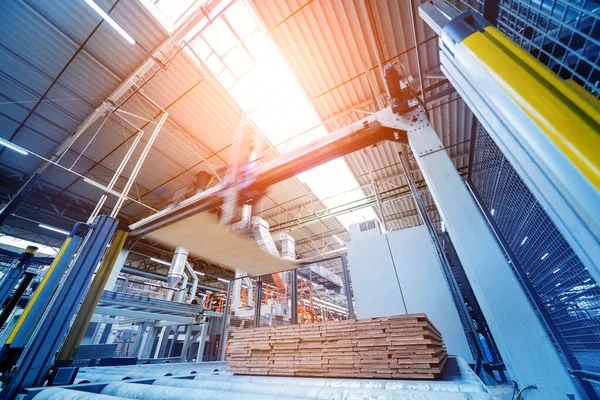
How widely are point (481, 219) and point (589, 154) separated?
5.57 ft

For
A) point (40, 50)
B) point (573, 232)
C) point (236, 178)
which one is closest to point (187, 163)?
point (40, 50)

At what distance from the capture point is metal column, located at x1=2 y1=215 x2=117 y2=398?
94.8 inches

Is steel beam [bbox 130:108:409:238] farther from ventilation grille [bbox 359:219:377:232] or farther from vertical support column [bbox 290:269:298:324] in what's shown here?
ventilation grille [bbox 359:219:377:232]

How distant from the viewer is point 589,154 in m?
0.51

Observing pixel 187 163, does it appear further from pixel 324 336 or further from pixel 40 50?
pixel 324 336

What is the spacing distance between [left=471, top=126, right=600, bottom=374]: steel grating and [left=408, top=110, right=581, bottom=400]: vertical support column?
1.44 ft

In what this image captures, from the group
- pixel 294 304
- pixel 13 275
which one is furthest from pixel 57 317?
pixel 13 275

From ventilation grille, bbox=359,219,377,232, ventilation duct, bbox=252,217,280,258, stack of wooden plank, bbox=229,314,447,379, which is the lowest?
stack of wooden plank, bbox=229,314,447,379

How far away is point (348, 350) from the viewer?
2.07 meters

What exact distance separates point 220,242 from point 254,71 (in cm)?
494

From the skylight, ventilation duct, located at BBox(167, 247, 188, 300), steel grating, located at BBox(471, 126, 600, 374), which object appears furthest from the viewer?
ventilation duct, located at BBox(167, 247, 188, 300)

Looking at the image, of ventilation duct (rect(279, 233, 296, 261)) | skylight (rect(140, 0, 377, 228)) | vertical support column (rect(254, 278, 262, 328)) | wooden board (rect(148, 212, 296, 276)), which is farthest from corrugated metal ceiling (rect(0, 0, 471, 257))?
vertical support column (rect(254, 278, 262, 328))

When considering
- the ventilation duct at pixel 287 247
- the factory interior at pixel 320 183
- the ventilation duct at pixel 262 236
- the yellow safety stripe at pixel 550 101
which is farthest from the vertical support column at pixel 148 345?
the yellow safety stripe at pixel 550 101

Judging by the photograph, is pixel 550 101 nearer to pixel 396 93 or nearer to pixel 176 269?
pixel 396 93
